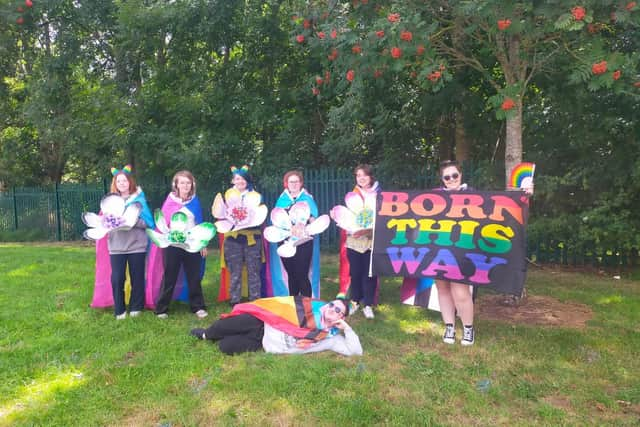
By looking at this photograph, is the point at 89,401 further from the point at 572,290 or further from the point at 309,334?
the point at 572,290

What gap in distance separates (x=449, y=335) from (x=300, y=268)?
1836 millimetres

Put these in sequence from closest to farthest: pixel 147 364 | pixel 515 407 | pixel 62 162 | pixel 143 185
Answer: pixel 515 407
pixel 147 364
pixel 143 185
pixel 62 162

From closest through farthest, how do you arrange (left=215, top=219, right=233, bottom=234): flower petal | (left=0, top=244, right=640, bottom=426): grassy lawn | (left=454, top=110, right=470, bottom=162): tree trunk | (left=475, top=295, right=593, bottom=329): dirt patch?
(left=0, top=244, right=640, bottom=426): grassy lawn
(left=475, top=295, right=593, bottom=329): dirt patch
(left=215, top=219, right=233, bottom=234): flower petal
(left=454, top=110, right=470, bottom=162): tree trunk

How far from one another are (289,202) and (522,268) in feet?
8.37

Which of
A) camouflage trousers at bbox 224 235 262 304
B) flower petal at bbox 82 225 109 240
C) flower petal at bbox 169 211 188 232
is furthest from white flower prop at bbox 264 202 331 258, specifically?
flower petal at bbox 82 225 109 240

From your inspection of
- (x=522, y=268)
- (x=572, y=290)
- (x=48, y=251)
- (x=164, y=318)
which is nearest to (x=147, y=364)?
(x=164, y=318)

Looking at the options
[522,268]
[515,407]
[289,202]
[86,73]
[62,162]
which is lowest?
[515,407]

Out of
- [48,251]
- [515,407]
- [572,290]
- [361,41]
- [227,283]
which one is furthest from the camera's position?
[48,251]

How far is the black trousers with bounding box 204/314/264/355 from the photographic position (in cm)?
435

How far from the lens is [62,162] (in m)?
19.0

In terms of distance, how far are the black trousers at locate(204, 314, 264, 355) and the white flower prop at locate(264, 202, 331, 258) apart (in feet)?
3.51

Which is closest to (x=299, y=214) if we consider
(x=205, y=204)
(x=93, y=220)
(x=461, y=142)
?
(x=93, y=220)

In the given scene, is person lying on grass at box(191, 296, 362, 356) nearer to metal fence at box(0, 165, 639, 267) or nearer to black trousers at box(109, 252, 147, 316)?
black trousers at box(109, 252, 147, 316)

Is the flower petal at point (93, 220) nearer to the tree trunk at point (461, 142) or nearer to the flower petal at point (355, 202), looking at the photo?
the flower petal at point (355, 202)
